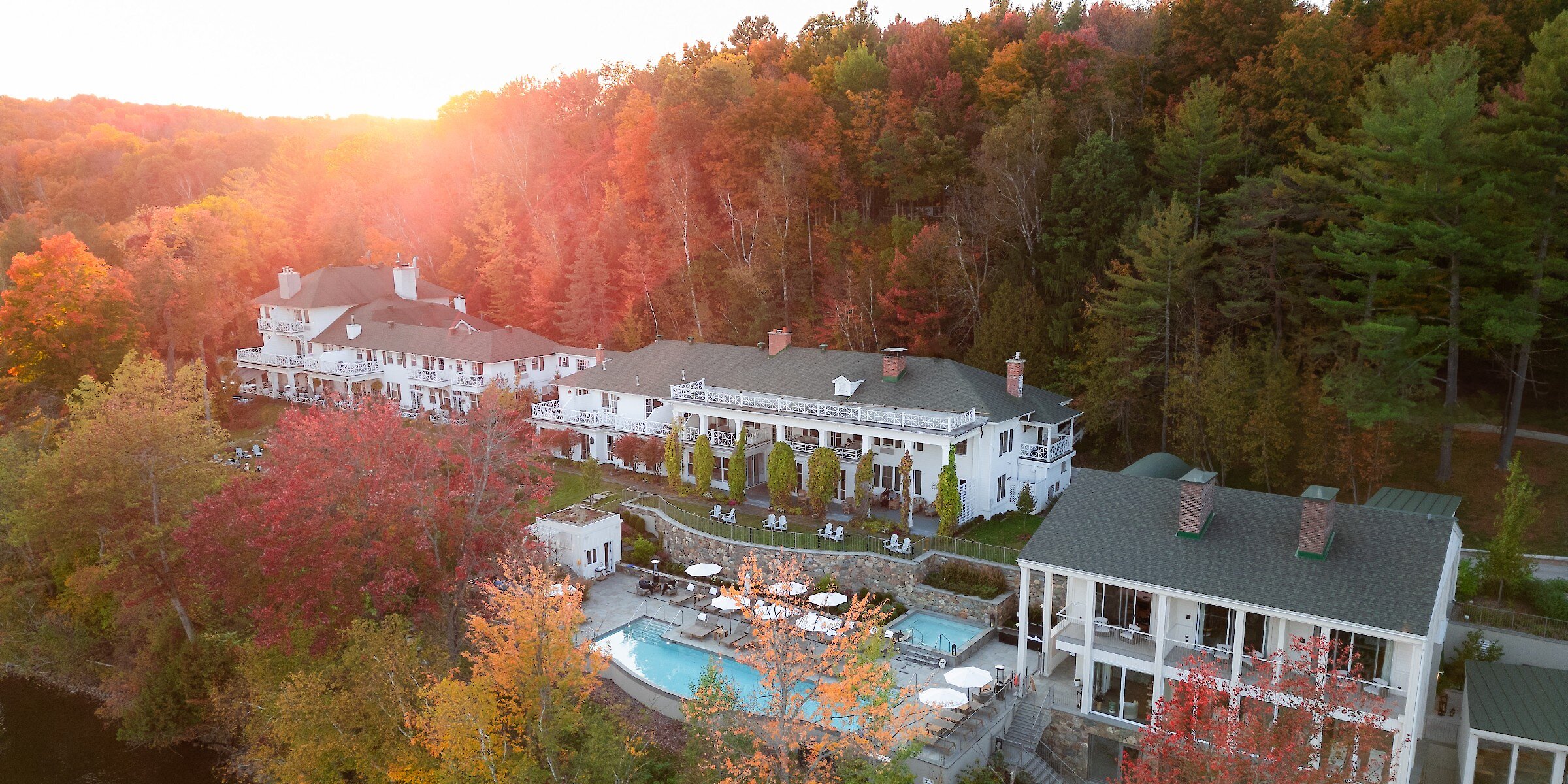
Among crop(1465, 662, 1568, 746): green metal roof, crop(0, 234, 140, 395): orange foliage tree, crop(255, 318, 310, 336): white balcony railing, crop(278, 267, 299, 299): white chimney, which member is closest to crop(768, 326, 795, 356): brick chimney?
crop(1465, 662, 1568, 746): green metal roof

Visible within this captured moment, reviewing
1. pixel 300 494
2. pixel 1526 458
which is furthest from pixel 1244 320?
pixel 300 494

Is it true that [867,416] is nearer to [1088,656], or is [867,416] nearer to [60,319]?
[1088,656]

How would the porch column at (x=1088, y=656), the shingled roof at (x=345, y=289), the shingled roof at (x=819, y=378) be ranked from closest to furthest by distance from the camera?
the porch column at (x=1088, y=656) < the shingled roof at (x=819, y=378) < the shingled roof at (x=345, y=289)

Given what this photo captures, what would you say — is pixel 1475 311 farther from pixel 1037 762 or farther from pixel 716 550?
pixel 716 550

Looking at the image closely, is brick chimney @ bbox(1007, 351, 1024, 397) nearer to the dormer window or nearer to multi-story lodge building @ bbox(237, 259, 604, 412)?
the dormer window

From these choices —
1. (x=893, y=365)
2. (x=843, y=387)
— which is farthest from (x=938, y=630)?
(x=893, y=365)

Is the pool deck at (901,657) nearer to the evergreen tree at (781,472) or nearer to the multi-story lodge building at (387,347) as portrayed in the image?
the evergreen tree at (781,472)

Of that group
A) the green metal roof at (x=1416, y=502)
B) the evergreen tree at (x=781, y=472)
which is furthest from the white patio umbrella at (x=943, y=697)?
the evergreen tree at (x=781, y=472)
